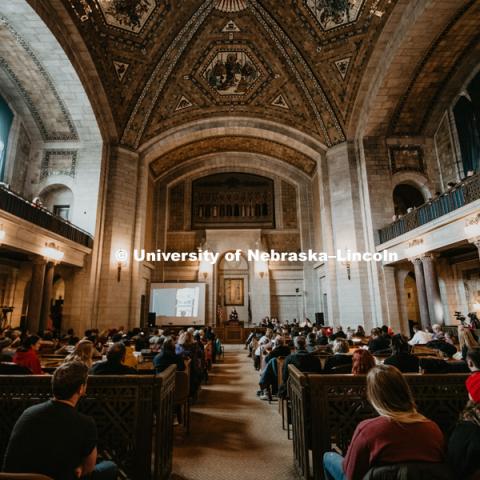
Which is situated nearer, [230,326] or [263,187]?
[230,326]

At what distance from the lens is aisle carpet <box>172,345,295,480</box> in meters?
3.14

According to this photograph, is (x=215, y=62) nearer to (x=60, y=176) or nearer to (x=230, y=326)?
(x=60, y=176)

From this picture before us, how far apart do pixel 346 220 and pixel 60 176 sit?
1096 centimetres

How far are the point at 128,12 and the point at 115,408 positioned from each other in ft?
40.2

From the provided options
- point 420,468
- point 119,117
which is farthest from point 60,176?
point 420,468

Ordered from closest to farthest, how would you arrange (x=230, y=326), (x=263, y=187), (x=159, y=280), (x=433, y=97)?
(x=433, y=97), (x=230, y=326), (x=159, y=280), (x=263, y=187)

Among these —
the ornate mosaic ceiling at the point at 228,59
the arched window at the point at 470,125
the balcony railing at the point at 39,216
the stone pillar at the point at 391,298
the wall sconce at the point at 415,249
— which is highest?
the ornate mosaic ceiling at the point at 228,59

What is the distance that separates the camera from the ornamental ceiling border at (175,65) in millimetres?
11539

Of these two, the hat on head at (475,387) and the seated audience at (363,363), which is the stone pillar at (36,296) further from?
the hat on head at (475,387)

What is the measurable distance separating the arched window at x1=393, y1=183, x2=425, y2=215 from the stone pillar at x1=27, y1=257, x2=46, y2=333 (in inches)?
517

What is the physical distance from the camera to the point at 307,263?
56.2 ft

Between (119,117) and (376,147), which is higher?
(119,117)

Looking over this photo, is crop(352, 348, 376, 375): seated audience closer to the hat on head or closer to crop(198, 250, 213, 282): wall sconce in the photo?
the hat on head

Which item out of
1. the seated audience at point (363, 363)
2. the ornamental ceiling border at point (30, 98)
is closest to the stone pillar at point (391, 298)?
the seated audience at point (363, 363)
